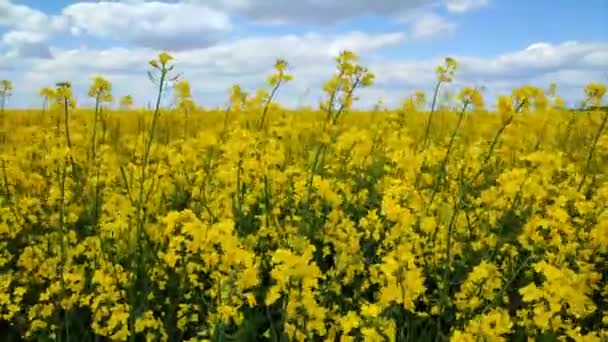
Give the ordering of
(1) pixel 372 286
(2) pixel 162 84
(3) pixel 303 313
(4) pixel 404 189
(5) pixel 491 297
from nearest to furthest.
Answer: (3) pixel 303 313
(5) pixel 491 297
(2) pixel 162 84
(4) pixel 404 189
(1) pixel 372 286

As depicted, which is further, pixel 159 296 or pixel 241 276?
pixel 159 296

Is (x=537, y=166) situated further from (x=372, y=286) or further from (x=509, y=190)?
(x=372, y=286)


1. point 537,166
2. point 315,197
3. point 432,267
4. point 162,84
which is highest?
point 162,84

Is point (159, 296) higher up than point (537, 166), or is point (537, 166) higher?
point (537, 166)

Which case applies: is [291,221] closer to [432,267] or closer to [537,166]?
[432,267]

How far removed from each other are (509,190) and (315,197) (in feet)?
4.58

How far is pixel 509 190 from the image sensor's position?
354 centimetres

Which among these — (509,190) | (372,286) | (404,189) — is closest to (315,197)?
(372,286)

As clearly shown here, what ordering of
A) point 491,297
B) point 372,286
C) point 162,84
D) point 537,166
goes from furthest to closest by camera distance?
point 372,286 → point 537,166 → point 162,84 → point 491,297

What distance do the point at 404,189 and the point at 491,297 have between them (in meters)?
0.76

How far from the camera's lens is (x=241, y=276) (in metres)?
2.59

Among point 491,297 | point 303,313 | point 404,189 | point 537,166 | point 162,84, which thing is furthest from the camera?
point 537,166

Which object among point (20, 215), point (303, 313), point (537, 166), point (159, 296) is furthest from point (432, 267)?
point (20, 215)

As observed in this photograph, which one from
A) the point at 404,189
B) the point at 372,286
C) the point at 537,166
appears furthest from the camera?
the point at 372,286
